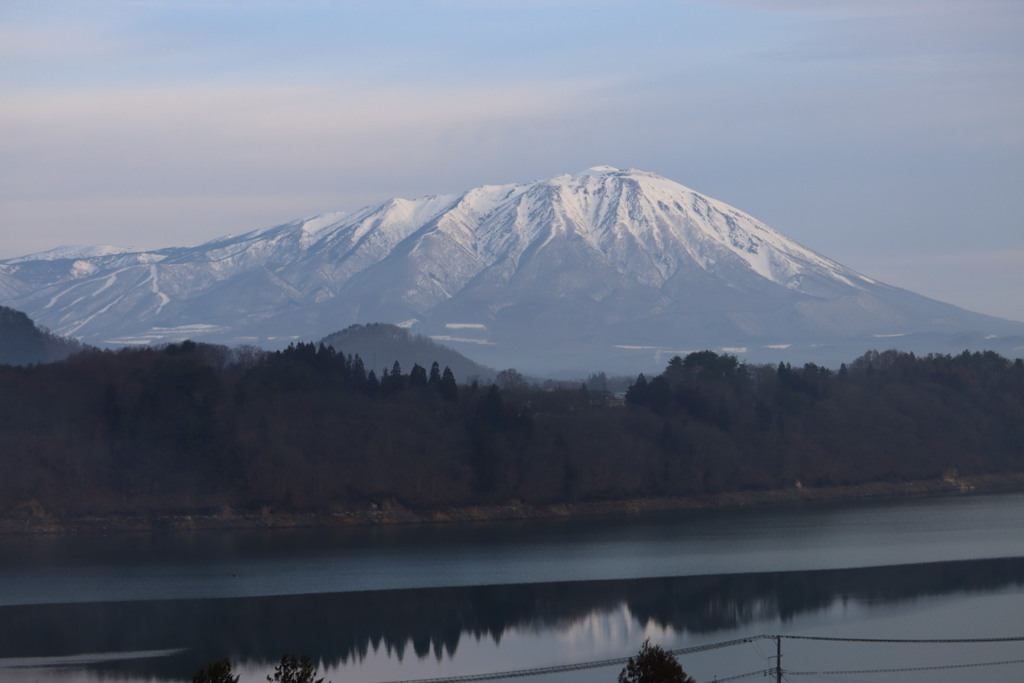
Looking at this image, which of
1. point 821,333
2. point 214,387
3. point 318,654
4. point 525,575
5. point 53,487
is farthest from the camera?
point 821,333

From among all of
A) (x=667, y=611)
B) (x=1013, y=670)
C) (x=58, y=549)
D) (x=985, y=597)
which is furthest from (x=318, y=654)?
(x=58, y=549)

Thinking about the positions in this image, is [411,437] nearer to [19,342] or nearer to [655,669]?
[655,669]

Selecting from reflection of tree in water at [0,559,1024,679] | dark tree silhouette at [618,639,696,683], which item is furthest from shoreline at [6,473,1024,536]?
dark tree silhouette at [618,639,696,683]

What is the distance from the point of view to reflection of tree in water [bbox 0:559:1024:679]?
29391 mm

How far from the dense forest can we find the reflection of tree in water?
1955 cm

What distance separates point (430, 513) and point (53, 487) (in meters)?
13.6

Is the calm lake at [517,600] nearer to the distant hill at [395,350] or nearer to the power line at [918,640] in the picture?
the power line at [918,640]

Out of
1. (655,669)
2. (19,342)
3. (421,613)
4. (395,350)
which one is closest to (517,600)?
(421,613)

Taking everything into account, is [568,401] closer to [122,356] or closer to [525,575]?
[122,356]

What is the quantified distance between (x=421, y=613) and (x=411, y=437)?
24781mm

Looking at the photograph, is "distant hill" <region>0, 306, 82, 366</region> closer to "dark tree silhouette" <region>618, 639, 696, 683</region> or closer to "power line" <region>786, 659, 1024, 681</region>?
"power line" <region>786, 659, 1024, 681</region>

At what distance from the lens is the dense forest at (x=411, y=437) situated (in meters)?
53.6

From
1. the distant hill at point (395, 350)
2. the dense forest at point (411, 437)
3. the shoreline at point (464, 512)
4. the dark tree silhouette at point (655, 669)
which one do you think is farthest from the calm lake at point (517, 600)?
the distant hill at point (395, 350)

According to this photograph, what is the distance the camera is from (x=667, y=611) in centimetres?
3291
